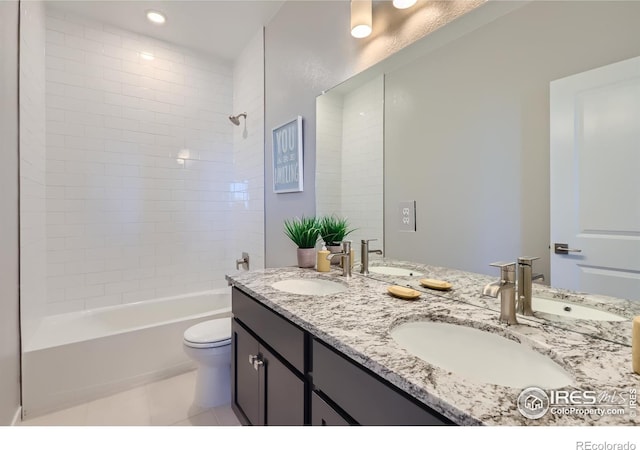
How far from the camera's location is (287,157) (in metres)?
2.20

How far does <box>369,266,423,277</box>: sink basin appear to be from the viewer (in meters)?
1.33

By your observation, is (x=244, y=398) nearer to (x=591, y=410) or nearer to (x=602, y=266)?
(x=591, y=410)

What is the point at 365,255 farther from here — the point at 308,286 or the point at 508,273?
the point at 508,273

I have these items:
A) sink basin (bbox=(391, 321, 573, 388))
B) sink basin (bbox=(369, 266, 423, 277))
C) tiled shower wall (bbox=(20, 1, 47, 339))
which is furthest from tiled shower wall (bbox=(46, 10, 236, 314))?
sink basin (bbox=(391, 321, 573, 388))

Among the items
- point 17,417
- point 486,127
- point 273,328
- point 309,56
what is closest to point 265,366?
point 273,328

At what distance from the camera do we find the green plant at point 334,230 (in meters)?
1.75

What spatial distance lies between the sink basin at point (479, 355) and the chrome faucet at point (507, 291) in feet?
0.25

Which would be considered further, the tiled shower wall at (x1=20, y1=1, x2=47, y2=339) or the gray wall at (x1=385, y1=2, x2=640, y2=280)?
the tiled shower wall at (x1=20, y1=1, x2=47, y2=339)

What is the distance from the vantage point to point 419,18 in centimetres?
129

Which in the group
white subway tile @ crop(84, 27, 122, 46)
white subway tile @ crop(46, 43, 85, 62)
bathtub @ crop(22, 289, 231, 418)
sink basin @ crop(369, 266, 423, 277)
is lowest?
bathtub @ crop(22, 289, 231, 418)

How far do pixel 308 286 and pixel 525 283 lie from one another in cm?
96

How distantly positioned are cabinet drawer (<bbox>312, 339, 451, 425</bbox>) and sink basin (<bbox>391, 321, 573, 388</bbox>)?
0.16m

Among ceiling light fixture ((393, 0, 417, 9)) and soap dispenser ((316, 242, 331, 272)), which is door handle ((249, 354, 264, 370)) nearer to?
soap dispenser ((316, 242, 331, 272))
